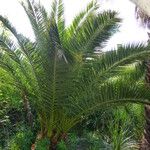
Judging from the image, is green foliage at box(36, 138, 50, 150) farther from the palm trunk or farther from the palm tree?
the palm trunk

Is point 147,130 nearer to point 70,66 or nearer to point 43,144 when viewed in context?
point 43,144

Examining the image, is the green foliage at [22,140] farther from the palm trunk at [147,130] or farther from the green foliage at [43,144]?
the palm trunk at [147,130]

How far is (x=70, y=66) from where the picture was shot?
8.53 meters

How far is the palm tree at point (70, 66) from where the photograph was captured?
8.53 m

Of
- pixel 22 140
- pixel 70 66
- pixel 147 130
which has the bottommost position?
pixel 22 140

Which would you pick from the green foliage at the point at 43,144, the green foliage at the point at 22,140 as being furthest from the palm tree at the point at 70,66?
the green foliage at the point at 22,140

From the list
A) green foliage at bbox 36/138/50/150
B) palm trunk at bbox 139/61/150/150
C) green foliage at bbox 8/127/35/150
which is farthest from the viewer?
green foliage at bbox 8/127/35/150

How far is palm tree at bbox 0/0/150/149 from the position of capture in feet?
28.0

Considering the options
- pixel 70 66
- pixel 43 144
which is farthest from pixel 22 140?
pixel 70 66

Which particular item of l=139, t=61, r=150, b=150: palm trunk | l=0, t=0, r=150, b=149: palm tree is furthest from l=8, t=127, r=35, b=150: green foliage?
l=139, t=61, r=150, b=150: palm trunk

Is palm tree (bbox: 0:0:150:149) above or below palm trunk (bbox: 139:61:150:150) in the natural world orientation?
above

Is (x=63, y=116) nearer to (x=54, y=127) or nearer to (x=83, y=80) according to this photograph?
(x=54, y=127)

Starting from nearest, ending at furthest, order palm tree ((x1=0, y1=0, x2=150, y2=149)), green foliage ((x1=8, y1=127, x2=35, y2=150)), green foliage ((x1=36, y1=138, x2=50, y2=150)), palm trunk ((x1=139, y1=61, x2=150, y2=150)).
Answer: palm tree ((x1=0, y1=0, x2=150, y2=149))
palm trunk ((x1=139, y1=61, x2=150, y2=150))
green foliage ((x1=36, y1=138, x2=50, y2=150))
green foliage ((x1=8, y1=127, x2=35, y2=150))

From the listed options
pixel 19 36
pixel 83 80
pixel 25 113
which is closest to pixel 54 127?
pixel 83 80
